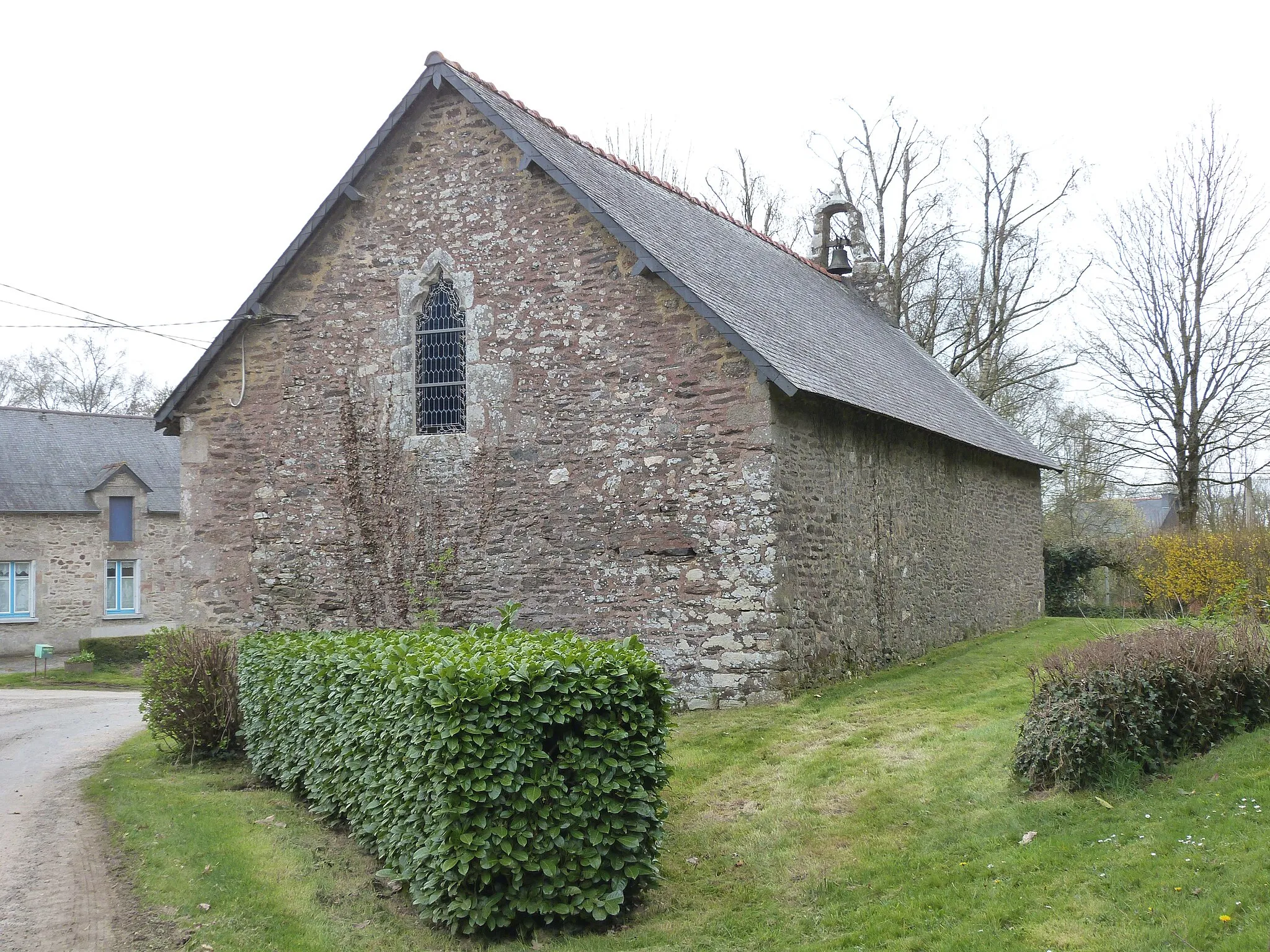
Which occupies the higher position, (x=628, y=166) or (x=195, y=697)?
(x=628, y=166)

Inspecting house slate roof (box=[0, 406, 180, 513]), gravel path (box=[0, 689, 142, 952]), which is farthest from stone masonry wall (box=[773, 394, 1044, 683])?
house slate roof (box=[0, 406, 180, 513])

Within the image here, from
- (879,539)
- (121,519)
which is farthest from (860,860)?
(121,519)

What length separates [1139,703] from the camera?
719 cm

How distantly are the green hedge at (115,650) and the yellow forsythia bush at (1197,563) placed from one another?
75.2ft

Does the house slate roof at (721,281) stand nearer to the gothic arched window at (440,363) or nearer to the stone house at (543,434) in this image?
the stone house at (543,434)

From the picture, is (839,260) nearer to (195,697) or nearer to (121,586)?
(195,697)

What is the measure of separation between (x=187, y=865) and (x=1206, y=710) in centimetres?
709

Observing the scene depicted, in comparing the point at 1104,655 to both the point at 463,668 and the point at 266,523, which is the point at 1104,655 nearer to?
the point at 463,668

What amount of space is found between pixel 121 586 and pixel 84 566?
4.37ft

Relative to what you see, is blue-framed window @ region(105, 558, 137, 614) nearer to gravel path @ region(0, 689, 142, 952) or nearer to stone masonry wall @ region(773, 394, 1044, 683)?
gravel path @ region(0, 689, 142, 952)

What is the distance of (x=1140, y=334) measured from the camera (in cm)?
2664

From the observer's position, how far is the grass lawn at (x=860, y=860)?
5570mm

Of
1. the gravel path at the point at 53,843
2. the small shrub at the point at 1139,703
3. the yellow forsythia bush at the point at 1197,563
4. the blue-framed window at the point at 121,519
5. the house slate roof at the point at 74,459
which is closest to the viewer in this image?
the gravel path at the point at 53,843

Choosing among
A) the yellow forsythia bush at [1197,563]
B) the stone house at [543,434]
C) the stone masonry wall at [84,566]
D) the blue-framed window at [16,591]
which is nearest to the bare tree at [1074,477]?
the yellow forsythia bush at [1197,563]
